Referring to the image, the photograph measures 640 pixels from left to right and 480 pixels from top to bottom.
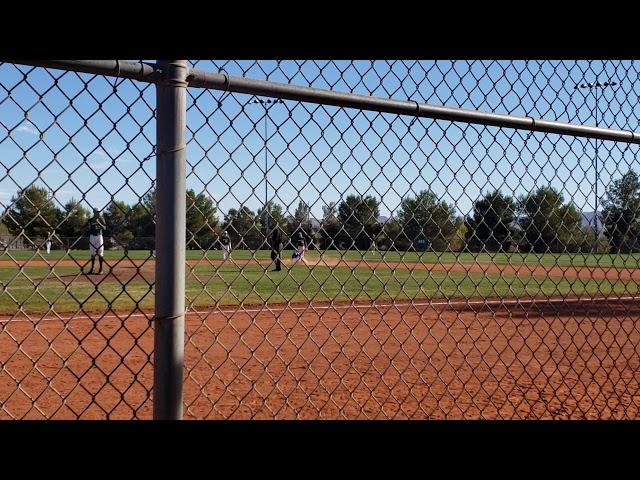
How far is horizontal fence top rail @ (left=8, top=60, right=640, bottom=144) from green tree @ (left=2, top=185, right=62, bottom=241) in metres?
0.58

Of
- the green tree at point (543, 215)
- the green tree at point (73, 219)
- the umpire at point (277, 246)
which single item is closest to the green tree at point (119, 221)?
the green tree at point (73, 219)

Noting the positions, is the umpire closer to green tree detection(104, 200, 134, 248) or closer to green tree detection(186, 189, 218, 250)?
green tree detection(186, 189, 218, 250)

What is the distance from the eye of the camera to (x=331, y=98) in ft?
8.52

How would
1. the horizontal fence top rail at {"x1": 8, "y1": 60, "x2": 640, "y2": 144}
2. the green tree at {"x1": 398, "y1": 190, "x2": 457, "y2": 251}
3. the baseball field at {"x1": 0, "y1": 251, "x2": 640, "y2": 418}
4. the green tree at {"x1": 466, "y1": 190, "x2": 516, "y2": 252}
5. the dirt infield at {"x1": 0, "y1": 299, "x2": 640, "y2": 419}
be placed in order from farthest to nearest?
1. the dirt infield at {"x1": 0, "y1": 299, "x2": 640, "y2": 419}
2. the baseball field at {"x1": 0, "y1": 251, "x2": 640, "y2": 418}
3. the green tree at {"x1": 466, "y1": 190, "x2": 516, "y2": 252}
4. the green tree at {"x1": 398, "y1": 190, "x2": 457, "y2": 251}
5. the horizontal fence top rail at {"x1": 8, "y1": 60, "x2": 640, "y2": 144}

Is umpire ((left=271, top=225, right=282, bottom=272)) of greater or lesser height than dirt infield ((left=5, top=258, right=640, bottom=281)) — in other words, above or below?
above

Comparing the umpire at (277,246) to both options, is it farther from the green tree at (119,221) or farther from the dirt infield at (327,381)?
the green tree at (119,221)

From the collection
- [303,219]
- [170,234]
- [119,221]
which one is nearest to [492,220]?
[303,219]

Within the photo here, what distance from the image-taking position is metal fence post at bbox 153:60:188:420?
204 centimetres

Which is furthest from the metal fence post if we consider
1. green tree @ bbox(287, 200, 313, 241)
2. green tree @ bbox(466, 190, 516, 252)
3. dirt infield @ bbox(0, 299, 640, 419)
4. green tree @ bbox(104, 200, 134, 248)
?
green tree @ bbox(466, 190, 516, 252)
